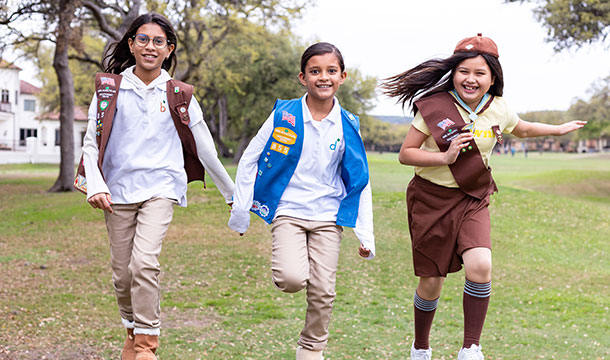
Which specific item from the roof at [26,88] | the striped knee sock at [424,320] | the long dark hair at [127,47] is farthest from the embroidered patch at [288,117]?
the roof at [26,88]

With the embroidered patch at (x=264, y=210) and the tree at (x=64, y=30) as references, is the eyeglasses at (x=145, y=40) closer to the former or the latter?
the embroidered patch at (x=264, y=210)

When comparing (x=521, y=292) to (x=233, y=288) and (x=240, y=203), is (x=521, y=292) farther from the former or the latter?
(x=240, y=203)

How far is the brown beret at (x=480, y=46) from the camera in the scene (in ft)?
16.3

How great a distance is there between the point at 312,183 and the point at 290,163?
206mm

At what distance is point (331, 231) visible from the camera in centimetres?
486

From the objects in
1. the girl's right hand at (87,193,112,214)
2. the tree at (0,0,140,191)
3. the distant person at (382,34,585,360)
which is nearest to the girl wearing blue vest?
the distant person at (382,34,585,360)

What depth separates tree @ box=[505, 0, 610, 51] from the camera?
2367cm

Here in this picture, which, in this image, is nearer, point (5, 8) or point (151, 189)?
point (151, 189)

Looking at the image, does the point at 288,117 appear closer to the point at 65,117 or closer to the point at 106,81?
the point at 106,81

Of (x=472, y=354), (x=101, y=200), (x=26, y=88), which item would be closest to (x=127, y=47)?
(x=101, y=200)

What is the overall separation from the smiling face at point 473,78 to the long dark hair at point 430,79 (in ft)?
0.13

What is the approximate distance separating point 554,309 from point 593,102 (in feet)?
149

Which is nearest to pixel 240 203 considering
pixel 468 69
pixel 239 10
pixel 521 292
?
pixel 468 69

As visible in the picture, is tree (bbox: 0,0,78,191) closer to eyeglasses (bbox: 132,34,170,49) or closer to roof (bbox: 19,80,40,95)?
eyeglasses (bbox: 132,34,170,49)
